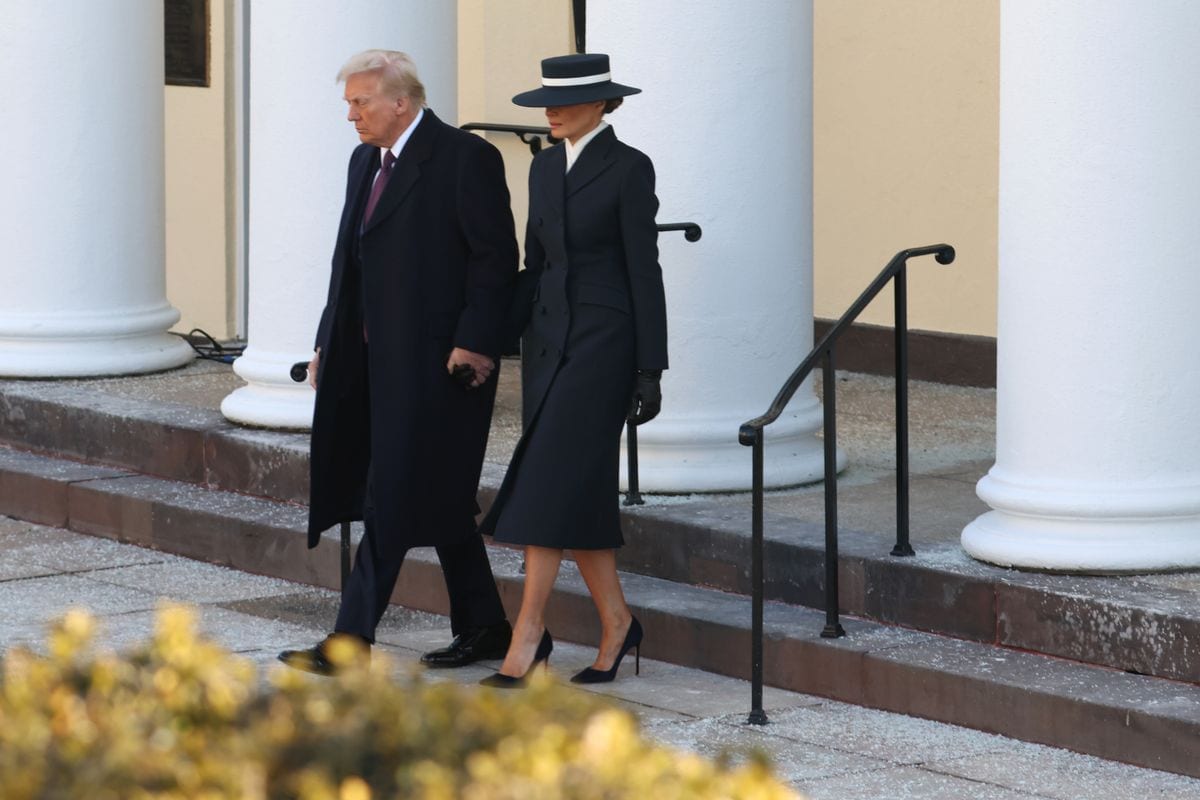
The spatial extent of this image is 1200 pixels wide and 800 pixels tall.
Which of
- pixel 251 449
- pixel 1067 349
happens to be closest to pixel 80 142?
pixel 251 449

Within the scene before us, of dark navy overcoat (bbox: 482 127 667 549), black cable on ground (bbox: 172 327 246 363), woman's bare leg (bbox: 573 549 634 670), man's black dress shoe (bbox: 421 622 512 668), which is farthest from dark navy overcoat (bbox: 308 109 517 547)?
black cable on ground (bbox: 172 327 246 363)

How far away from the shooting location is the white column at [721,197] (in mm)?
7672

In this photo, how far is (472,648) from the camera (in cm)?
683

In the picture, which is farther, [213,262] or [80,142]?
[213,262]

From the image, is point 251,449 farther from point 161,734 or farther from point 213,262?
point 161,734

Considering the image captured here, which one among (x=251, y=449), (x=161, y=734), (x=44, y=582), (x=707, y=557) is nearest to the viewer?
(x=161, y=734)

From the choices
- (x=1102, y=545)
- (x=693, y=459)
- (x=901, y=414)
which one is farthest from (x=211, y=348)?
(x=1102, y=545)

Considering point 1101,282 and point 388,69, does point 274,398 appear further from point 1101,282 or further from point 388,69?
point 1101,282

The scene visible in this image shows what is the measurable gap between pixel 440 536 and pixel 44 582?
2.09 m

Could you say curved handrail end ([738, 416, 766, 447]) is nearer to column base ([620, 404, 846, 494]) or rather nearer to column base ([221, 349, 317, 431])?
column base ([620, 404, 846, 494])

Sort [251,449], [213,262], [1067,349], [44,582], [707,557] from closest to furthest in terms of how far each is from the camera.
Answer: [1067,349], [707,557], [44,582], [251,449], [213,262]

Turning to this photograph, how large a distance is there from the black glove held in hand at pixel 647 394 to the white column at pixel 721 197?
1.44 m

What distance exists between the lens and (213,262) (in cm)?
1340

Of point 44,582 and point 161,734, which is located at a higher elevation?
point 161,734
